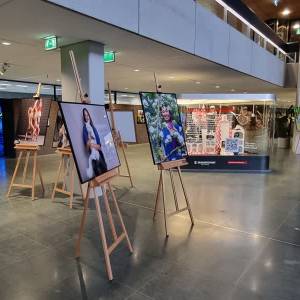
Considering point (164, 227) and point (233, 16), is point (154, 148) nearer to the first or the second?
point (164, 227)

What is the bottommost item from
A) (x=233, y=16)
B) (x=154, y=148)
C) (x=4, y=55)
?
(x=154, y=148)

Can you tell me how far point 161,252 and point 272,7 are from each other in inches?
577

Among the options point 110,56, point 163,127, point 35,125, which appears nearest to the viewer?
point 163,127

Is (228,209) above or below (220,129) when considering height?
below

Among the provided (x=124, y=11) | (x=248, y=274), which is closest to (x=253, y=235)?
(x=248, y=274)

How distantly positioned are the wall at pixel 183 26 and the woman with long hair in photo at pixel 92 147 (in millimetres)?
1445

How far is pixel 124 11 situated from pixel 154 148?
1960 millimetres

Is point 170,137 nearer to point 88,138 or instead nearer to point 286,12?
point 88,138

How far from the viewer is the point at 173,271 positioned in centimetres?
256

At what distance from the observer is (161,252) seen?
9.61 ft

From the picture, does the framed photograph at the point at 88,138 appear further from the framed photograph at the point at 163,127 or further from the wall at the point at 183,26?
the wall at the point at 183,26

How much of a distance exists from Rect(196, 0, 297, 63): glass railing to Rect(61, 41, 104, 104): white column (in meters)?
2.50

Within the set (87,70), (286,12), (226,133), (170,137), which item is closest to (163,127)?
(170,137)

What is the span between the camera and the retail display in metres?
7.21
